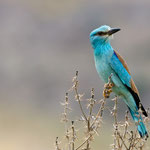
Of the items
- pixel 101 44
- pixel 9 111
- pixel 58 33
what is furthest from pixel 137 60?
pixel 101 44

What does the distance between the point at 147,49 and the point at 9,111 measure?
5.07 meters

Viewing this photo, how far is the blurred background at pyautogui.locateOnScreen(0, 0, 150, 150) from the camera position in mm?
19953

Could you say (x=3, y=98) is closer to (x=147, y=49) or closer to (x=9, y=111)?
(x=9, y=111)

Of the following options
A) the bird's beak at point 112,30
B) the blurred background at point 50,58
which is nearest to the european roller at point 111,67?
the bird's beak at point 112,30

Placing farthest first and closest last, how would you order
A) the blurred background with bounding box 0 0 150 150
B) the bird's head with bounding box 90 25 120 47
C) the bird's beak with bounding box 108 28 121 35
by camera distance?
the blurred background with bounding box 0 0 150 150
the bird's head with bounding box 90 25 120 47
the bird's beak with bounding box 108 28 121 35

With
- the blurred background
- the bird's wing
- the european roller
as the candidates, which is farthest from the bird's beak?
the blurred background

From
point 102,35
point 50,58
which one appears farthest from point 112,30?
point 50,58

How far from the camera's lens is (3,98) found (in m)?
23.8

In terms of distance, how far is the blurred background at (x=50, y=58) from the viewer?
20.0 meters

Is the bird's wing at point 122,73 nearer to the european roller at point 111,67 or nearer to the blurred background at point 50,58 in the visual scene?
the european roller at point 111,67

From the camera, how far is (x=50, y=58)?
84.9 feet

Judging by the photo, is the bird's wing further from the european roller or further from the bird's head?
the bird's head

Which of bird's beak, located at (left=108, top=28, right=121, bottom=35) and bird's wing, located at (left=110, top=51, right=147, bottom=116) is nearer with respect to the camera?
bird's beak, located at (left=108, top=28, right=121, bottom=35)

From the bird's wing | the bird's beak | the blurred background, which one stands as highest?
the blurred background
